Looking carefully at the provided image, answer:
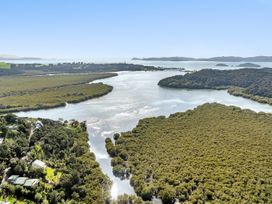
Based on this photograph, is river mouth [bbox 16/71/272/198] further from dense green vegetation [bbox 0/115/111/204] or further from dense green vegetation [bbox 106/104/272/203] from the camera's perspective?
dense green vegetation [bbox 106/104/272/203]

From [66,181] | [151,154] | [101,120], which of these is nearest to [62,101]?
[101,120]

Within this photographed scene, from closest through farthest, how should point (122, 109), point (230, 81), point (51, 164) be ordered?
point (51, 164) → point (122, 109) → point (230, 81)

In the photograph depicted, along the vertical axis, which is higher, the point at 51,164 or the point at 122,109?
the point at 51,164

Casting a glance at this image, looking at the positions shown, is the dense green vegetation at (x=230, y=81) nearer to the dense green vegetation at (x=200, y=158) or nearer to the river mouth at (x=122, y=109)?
the river mouth at (x=122, y=109)

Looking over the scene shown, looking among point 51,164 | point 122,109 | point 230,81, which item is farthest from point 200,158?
point 230,81

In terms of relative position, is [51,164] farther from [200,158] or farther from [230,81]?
[230,81]

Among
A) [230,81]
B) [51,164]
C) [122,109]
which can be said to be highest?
[230,81]

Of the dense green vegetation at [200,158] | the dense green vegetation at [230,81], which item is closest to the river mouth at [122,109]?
the dense green vegetation at [200,158]
